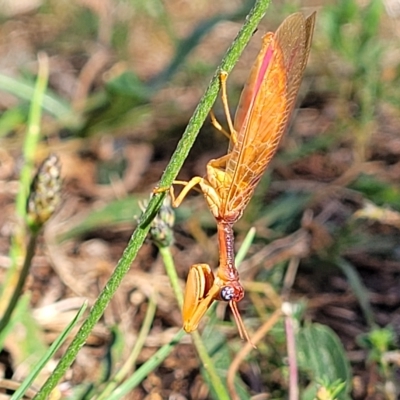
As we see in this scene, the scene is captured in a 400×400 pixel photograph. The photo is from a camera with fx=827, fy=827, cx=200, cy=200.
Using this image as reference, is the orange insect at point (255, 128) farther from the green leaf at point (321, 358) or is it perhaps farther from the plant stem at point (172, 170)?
the green leaf at point (321, 358)

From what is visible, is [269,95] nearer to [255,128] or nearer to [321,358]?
[255,128]

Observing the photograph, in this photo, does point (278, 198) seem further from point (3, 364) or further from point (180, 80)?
point (3, 364)

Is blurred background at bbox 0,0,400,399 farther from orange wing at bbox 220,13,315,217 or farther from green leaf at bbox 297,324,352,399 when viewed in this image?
orange wing at bbox 220,13,315,217

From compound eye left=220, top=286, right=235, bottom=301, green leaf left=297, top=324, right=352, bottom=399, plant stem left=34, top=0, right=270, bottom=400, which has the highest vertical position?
plant stem left=34, top=0, right=270, bottom=400

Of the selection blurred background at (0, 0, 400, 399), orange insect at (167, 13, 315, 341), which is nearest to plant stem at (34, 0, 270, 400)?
orange insect at (167, 13, 315, 341)

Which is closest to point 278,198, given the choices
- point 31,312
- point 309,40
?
point 31,312

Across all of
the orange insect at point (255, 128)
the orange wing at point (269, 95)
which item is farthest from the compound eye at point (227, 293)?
the orange wing at point (269, 95)
